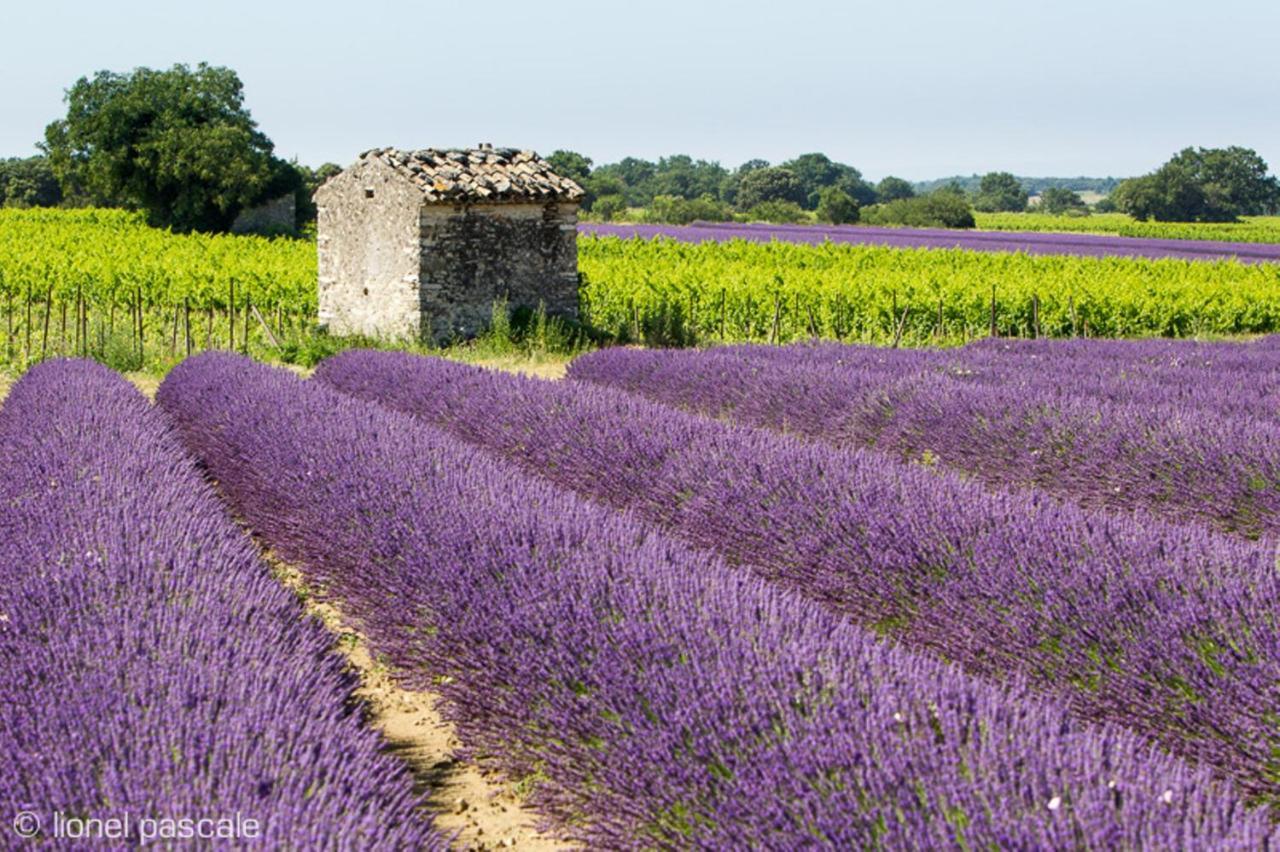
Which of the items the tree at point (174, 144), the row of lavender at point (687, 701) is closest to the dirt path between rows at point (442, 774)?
the row of lavender at point (687, 701)

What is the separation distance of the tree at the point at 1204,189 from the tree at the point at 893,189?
30.4 metres

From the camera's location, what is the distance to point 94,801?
2668mm

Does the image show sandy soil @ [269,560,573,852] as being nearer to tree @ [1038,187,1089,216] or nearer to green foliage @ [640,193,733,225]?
green foliage @ [640,193,733,225]

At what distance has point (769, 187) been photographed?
271ft

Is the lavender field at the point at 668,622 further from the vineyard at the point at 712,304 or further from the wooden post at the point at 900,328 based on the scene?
the vineyard at the point at 712,304

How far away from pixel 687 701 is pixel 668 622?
1.60ft

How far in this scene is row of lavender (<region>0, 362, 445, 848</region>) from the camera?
265 centimetres

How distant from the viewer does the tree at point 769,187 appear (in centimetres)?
8156

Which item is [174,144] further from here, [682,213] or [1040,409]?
[1040,409]

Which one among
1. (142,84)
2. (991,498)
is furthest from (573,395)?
(142,84)

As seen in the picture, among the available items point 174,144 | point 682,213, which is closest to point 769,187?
point 682,213

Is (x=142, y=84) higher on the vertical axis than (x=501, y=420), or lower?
higher

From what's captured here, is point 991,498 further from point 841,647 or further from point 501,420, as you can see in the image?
point 501,420

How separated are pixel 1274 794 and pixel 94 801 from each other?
3.26 metres
